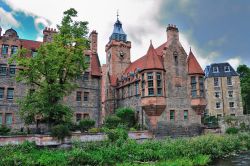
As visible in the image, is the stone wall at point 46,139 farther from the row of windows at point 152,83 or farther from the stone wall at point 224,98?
the stone wall at point 224,98

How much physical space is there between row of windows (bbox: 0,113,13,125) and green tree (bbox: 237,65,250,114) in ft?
165

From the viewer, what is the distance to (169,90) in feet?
109

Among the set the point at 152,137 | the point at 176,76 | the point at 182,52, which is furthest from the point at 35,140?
the point at 182,52

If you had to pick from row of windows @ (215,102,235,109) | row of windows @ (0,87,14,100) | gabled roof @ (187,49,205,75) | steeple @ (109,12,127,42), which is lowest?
row of windows @ (215,102,235,109)

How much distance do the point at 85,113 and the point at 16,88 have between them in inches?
381

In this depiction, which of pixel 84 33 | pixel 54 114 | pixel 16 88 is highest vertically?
pixel 84 33

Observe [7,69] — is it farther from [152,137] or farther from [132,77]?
[152,137]

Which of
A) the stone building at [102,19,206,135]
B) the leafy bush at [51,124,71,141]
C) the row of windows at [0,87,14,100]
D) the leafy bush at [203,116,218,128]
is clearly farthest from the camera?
the leafy bush at [203,116,218,128]

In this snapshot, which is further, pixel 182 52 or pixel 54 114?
pixel 182 52

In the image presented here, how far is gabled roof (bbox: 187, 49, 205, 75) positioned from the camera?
34344 mm

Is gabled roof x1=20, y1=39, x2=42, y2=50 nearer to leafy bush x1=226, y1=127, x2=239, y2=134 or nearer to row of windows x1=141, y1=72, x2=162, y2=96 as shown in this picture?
row of windows x1=141, y1=72, x2=162, y2=96

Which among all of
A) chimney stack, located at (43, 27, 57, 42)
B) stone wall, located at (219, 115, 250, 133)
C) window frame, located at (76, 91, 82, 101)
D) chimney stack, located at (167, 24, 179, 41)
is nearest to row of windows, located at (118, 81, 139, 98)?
window frame, located at (76, 91, 82, 101)

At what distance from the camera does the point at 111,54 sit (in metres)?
44.8

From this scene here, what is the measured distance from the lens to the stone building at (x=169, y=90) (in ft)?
102
